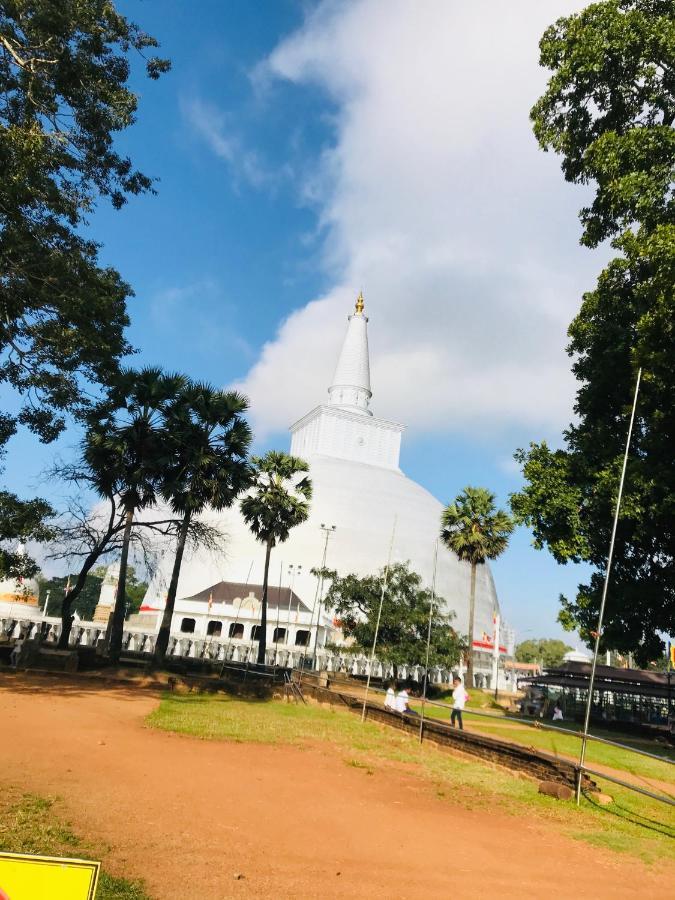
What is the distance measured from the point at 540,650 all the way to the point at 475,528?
91.0 metres

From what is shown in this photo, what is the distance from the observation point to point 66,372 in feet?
55.6

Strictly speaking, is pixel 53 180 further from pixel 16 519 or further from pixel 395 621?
pixel 395 621

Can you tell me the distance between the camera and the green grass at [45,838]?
4812 mm

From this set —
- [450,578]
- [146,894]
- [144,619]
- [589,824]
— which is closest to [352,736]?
[589,824]

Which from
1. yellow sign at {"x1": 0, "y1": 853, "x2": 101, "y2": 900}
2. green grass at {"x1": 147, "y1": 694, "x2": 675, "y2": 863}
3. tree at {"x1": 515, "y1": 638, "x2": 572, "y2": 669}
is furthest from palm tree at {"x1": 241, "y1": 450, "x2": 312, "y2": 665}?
tree at {"x1": 515, "y1": 638, "x2": 572, "y2": 669}

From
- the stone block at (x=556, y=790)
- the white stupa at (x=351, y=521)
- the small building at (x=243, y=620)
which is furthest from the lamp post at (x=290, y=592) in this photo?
the stone block at (x=556, y=790)

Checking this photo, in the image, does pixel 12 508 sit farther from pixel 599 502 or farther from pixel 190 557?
pixel 190 557

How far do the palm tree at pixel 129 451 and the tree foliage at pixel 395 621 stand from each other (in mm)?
14271

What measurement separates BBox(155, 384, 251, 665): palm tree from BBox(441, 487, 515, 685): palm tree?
1723 cm

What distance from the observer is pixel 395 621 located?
35.8m

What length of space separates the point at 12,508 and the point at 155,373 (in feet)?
44.3

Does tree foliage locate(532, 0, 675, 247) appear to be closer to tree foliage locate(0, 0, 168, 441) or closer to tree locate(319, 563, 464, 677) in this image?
tree foliage locate(0, 0, 168, 441)

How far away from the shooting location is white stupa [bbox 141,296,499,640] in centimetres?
6144

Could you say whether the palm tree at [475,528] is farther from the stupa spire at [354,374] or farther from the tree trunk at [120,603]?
the stupa spire at [354,374]
